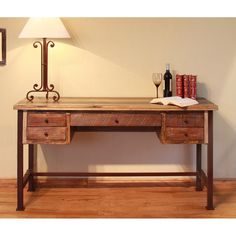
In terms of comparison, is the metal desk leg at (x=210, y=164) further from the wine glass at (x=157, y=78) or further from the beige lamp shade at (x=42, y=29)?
the beige lamp shade at (x=42, y=29)

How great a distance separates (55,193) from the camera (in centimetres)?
310

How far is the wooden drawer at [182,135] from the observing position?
266 centimetres

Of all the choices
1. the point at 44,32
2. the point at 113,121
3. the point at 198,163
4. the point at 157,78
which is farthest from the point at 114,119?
the point at 198,163

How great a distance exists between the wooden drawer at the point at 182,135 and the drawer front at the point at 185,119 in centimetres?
3

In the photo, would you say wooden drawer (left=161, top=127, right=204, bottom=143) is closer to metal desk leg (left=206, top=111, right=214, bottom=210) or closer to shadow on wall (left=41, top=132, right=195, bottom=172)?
metal desk leg (left=206, top=111, right=214, bottom=210)

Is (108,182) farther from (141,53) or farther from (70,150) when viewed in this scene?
(141,53)

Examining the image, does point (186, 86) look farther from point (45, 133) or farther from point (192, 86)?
point (45, 133)

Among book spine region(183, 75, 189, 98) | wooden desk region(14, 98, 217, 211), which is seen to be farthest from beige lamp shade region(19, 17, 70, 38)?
book spine region(183, 75, 189, 98)

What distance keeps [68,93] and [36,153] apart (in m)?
0.57

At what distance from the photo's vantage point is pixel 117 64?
3201 millimetres

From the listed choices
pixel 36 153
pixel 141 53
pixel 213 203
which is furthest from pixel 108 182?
pixel 141 53

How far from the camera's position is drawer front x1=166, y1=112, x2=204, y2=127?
104 inches

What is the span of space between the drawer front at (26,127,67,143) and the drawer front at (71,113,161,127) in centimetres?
10

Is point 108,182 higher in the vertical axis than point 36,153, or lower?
lower
